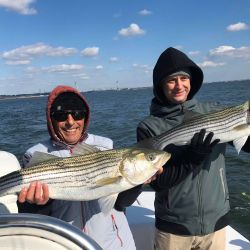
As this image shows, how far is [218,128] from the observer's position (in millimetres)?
4227

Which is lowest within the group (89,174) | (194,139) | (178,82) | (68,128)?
(89,174)

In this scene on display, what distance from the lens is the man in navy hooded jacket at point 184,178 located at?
13.0ft

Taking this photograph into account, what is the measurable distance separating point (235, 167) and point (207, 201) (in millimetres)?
11071

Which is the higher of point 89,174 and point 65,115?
point 65,115

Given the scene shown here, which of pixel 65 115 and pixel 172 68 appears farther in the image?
pixel 172 68

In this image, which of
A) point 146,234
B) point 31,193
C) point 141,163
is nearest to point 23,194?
point 31,193

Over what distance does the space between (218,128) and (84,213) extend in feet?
5.63

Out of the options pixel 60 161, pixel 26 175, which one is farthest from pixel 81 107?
pixel 26 175

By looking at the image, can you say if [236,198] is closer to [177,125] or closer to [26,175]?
[177,125]

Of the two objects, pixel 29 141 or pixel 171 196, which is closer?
pixel 171 196

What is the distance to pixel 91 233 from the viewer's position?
3385 millimetres

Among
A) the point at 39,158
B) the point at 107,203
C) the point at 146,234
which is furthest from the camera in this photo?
the point at 146,234

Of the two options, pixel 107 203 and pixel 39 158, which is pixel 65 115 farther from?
pixel 107 203

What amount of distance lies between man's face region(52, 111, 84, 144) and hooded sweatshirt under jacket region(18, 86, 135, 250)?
0.15 ft
